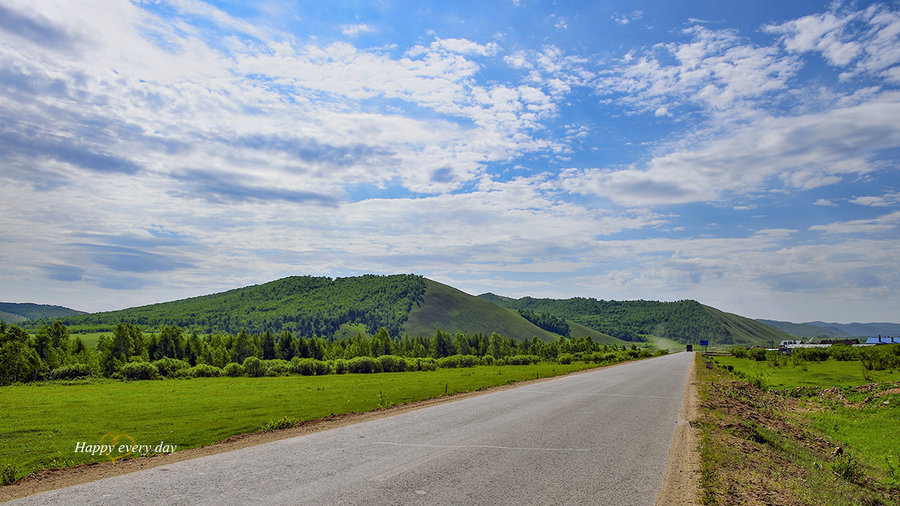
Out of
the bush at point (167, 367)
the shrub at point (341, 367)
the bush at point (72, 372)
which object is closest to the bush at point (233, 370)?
the bush at point (167, 367)

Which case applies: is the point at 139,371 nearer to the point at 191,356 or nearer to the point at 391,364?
the point at 391,364

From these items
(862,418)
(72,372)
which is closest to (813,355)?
(862,418)

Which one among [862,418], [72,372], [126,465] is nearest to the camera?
[126,465]

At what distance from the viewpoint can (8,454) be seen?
49.4ft

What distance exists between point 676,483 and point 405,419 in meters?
11.0

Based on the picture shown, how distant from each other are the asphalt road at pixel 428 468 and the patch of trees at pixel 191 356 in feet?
196

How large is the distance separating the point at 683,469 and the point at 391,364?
219 ft

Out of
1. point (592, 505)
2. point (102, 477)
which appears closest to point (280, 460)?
point (102, 477)

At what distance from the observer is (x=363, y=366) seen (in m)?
74.2

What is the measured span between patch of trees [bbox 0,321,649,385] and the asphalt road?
196 feet

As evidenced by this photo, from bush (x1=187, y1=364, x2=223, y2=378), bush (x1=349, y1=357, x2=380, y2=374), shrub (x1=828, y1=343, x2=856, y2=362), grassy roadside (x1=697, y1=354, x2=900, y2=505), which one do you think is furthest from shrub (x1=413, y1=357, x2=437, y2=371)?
shrub (x1=828, y1=343, x2=856, y2=362)

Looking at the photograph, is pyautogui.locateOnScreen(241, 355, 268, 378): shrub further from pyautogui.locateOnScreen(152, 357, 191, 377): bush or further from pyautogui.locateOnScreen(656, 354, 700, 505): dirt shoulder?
pyautogui.locateOnScreen(656, 354, 700, 505): dirt shoulder

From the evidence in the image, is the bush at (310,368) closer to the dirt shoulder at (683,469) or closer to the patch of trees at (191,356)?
the patch of trees at (191,356)

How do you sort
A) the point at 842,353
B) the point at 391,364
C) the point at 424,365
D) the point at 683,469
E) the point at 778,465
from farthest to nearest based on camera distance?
1. the point at 424,365
2. the point at 842,353
3. the point at 391,364
4. the point at 778,465
5. the point at 683,469
